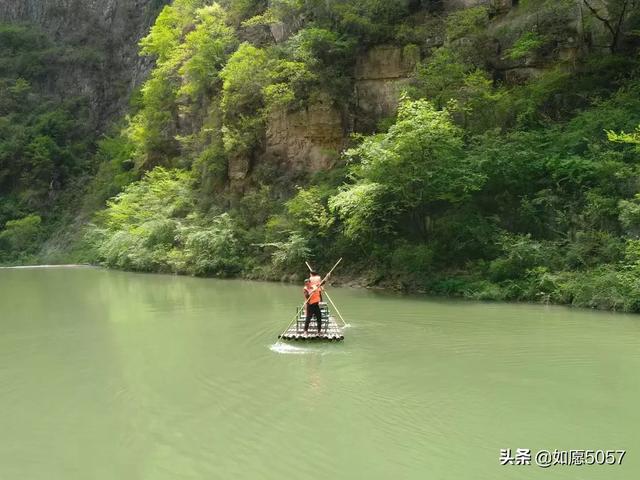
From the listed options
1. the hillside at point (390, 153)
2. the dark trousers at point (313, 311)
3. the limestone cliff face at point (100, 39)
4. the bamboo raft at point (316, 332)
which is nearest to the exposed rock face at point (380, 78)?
the hillside at point (390, 153)

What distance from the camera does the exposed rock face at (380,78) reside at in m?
28.0

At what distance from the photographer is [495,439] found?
6.72 metres

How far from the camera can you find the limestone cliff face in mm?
59469

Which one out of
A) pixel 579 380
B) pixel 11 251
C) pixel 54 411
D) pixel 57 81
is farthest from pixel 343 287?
pixel 57 81

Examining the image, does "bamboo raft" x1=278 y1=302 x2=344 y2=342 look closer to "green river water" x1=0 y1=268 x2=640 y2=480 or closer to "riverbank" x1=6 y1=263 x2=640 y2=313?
"green river water" x1=0 y1=268 x2=640 y2=480

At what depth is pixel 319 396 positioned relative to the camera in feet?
27.9

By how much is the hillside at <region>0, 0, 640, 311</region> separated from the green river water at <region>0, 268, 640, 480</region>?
14.1 feet

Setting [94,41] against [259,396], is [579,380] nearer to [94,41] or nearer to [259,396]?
[259,396]

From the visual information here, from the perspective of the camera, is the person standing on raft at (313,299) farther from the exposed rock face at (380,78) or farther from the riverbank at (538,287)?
the exposed rock face at (380,78)

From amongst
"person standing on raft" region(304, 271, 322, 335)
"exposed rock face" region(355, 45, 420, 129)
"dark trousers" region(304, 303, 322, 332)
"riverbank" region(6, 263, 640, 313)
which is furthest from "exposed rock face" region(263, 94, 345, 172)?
"dark trousers" region(304, 303, 322, 332)

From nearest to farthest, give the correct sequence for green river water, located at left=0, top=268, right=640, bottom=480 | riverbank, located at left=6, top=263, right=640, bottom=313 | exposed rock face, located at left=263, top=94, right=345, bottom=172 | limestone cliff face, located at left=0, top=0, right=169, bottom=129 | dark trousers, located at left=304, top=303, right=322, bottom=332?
green river water, located at left=0, top=268, right=640, bottom=480
dark trousers, located at left=304, top=303, right=322, bottom=332
riverbank, located at left=6, top=263, right=640, bottom=313
exposed rock face, located at left=263, top=94, right=345, bottom=172
limestone cliff face, located at left=0, top=0, right=169, bottom=129

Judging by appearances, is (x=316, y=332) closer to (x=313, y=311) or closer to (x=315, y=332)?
(x=315, y=332)

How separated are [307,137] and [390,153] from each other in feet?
33.1

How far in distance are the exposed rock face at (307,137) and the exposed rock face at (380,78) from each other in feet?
4.70
